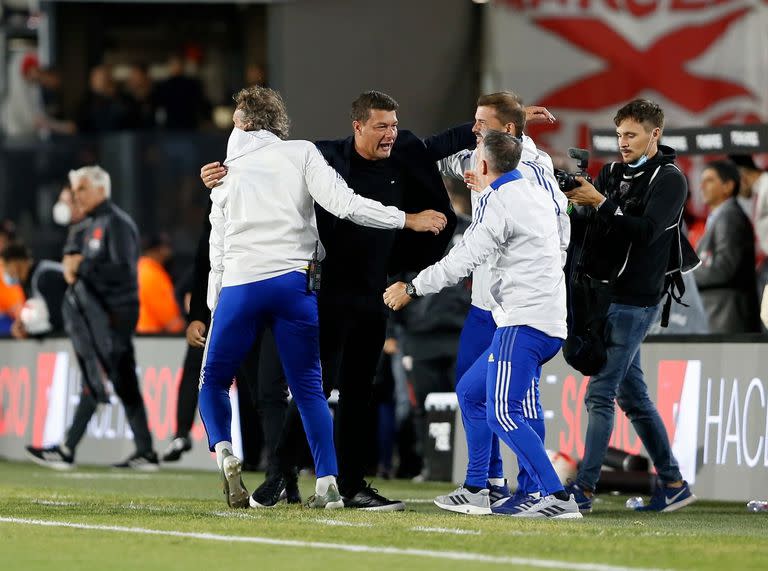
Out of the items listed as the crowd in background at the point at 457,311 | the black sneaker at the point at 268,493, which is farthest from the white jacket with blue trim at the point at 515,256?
the crowd in background at the point at 457,311

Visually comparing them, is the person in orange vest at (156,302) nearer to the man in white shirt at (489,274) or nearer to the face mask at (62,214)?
the face mask at (62,214)

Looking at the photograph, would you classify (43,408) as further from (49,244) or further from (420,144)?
(420,144)

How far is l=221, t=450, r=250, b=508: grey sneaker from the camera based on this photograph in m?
8.87

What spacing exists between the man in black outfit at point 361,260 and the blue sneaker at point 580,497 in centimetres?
97

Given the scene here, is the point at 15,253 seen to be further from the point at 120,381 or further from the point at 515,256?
the point at 515,256

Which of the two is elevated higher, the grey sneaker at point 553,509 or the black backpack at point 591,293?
the black backpack at point 591,293

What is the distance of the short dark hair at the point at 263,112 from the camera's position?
9094mm

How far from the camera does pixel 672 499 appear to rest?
32.2ft

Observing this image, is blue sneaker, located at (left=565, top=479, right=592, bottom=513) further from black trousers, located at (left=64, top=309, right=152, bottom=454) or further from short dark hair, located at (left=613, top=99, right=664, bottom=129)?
black trousers, located at (left=64, top=309, right=152, bottom=454)

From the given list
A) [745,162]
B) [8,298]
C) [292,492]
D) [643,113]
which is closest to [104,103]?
[8,298]

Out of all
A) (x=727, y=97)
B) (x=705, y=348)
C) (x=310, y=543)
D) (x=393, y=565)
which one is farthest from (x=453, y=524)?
(x=727, y=97)

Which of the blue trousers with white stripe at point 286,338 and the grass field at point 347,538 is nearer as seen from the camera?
the grass field at point 347,538

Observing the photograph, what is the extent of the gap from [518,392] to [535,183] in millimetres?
1070

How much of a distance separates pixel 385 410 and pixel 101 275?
2.59 metres
